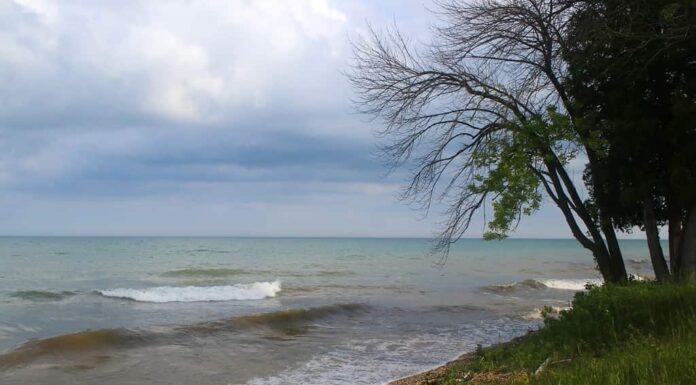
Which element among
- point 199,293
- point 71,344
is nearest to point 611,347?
point 71,344

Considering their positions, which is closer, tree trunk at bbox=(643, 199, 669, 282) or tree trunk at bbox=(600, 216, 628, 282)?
tree trunk at bbox=(643, 199, 669, 282)

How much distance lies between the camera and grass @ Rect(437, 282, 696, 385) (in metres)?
4.66

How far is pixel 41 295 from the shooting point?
25359 millimetres

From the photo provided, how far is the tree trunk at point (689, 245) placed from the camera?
11891 mm

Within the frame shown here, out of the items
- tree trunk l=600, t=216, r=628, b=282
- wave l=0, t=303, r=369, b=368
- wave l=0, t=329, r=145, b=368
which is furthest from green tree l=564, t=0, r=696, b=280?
wave l=0, t=329, r=145, b=368

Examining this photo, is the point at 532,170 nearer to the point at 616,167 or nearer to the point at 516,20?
the point at 616,167

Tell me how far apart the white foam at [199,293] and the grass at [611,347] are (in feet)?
63.4

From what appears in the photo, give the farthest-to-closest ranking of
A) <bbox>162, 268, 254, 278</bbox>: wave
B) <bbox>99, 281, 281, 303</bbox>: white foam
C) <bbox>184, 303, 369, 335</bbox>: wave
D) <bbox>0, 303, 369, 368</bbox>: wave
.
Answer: <bbox>162, 268, 254, 278</bbox>: wave
<bbox>99, 281, 281, 303</bbox>: white foam
<bbox>184, 303, 369, 335</bbox>: wave
<bbox>0, 303, 369, 368</bbox>: wave

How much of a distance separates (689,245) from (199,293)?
2309 centimetres

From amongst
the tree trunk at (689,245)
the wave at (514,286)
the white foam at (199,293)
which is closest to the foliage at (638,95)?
the tree trunk at (689,245)

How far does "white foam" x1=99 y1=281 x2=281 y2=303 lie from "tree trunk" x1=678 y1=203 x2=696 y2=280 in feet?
63.7

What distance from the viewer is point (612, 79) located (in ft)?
40.6

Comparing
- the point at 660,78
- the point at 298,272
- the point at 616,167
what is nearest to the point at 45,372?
the point at 616,167

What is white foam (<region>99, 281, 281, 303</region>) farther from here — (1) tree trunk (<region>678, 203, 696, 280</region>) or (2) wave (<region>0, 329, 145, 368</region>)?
(1) tree trunk (<region>678, 203, 696, 280</region>)
